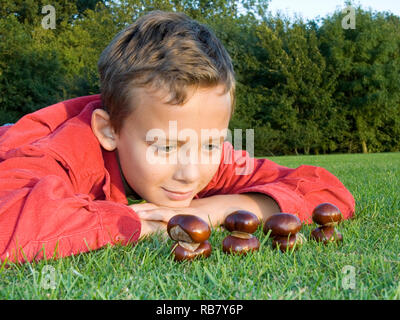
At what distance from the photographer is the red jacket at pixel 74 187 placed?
1.81 m

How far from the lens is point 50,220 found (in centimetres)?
182

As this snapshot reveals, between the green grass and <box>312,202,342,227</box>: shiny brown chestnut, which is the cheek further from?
<box>312,202,342,227</box>: shiny brown chestnut

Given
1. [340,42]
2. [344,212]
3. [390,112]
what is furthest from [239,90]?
[344,212]

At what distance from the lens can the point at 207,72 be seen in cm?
241

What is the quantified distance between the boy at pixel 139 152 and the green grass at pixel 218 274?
219mm

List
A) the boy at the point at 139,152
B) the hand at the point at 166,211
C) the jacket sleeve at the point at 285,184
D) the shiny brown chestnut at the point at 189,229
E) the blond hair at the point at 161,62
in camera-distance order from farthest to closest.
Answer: the jacket sleeve at the point at 285,184 → the blond hair at the point at 161,62 → the hand at the point at 166,211 → the boy at the point at 139,152 → the shiny brown chestnut at the point at 189,229

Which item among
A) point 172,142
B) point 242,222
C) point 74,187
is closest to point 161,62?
point 172,142

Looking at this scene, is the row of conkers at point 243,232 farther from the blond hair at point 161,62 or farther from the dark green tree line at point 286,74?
the dark green tree line at point 286,74

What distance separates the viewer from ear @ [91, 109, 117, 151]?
2699mm

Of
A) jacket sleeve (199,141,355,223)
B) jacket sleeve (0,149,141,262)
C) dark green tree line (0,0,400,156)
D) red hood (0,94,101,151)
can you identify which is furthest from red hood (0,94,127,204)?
dark green tree line (0,0,400,156)

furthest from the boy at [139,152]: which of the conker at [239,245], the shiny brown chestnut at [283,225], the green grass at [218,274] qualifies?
the shiny brown chestnut at [283,225]

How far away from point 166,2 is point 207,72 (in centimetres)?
2666

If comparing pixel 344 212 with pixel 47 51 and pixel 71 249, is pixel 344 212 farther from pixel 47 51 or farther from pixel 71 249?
pixel 47 51

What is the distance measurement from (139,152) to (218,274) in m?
1.08
